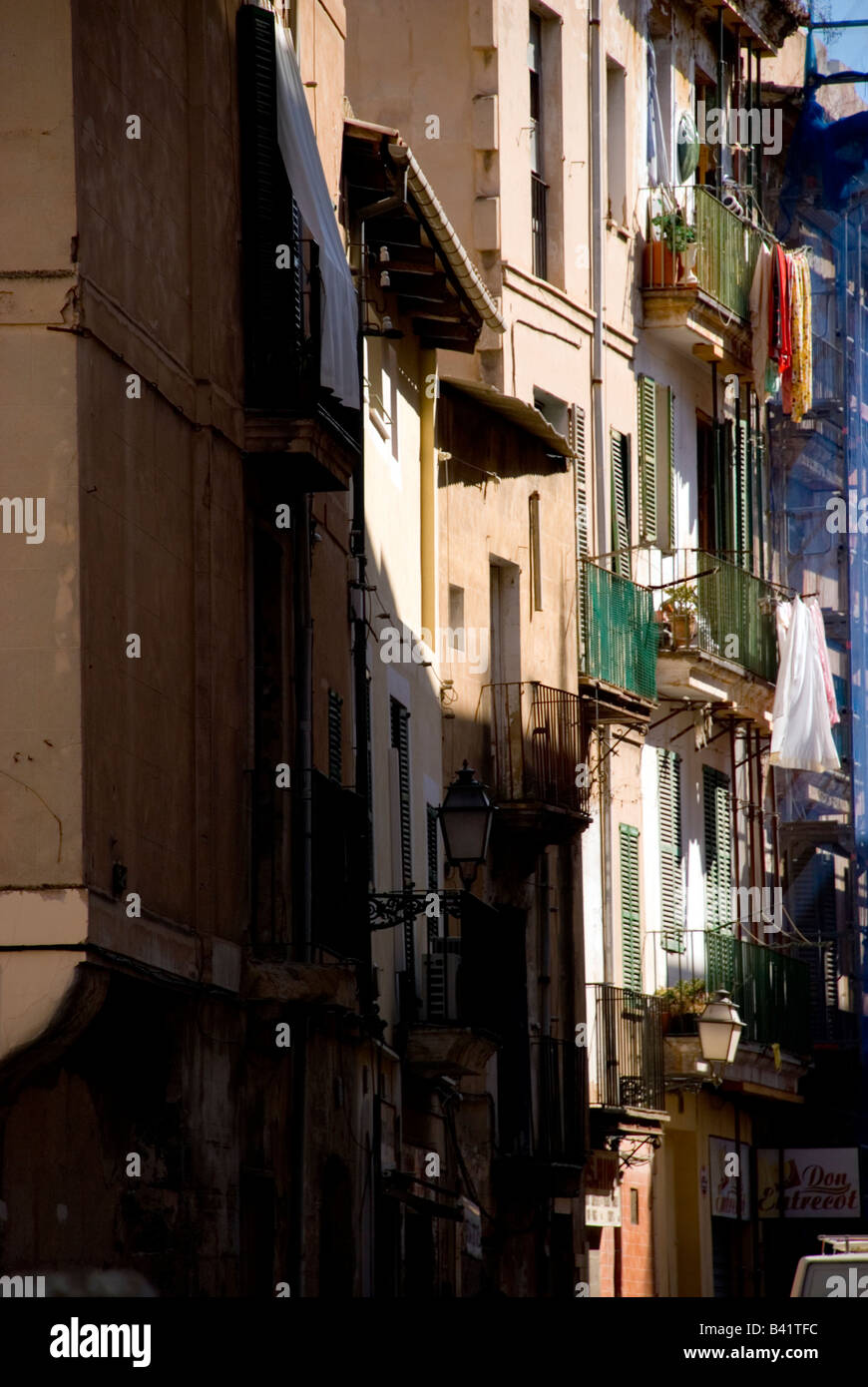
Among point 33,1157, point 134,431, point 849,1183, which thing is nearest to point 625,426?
point 849,1183

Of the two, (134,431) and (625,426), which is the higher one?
(625,426)

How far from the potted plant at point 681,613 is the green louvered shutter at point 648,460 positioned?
0.72 metres

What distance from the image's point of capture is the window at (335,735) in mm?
20031

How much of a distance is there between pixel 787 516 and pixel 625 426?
7.08 metres

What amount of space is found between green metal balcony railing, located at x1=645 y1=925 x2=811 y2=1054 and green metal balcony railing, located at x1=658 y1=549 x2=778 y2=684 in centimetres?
301

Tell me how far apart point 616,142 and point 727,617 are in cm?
520

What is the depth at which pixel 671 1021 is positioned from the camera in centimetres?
3238

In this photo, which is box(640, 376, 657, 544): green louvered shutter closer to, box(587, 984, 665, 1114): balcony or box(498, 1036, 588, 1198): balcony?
box(587, 984, 665, 1114): balcony

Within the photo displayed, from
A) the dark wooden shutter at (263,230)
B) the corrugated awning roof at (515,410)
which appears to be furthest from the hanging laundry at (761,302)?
the dark wooden shutter at (263,230)

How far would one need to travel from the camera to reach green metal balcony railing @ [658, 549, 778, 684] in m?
33.1

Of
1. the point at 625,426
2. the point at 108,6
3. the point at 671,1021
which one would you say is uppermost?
the point at 625,426

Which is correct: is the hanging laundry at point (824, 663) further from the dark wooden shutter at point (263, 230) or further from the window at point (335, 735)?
the dark wooden shutter at point (263, 230)
